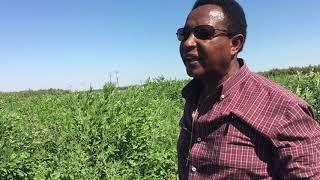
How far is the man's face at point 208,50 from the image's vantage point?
215 cm

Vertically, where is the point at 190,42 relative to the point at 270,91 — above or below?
above

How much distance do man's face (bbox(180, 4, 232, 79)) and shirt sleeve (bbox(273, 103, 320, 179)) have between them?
369 mm

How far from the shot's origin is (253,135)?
2.00m

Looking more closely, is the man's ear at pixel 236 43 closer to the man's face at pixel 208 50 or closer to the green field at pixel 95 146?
the man's face at pixel 208 50

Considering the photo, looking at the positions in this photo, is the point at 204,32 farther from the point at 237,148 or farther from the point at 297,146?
the point at 297,146

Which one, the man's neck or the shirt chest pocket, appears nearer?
the shirt chest pocket

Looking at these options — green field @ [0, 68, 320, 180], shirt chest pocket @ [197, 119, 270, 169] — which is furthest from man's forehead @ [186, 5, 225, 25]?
green field @ [0, 68, 320, 180]

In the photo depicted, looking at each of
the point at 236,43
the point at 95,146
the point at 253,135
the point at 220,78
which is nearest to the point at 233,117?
the point at 253,135

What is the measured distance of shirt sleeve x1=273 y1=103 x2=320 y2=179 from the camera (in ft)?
6.20

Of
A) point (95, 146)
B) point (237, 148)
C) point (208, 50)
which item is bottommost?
point (95, 146)

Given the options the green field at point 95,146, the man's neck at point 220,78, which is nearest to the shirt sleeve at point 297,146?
the man's neck at point 220,78

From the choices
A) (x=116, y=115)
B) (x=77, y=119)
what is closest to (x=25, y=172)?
(x=77, y=119)

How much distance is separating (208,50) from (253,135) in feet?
1.35

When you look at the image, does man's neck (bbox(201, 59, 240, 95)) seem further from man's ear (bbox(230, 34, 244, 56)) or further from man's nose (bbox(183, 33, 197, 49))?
man's nose (bbox(183, 33, 197, 49))
